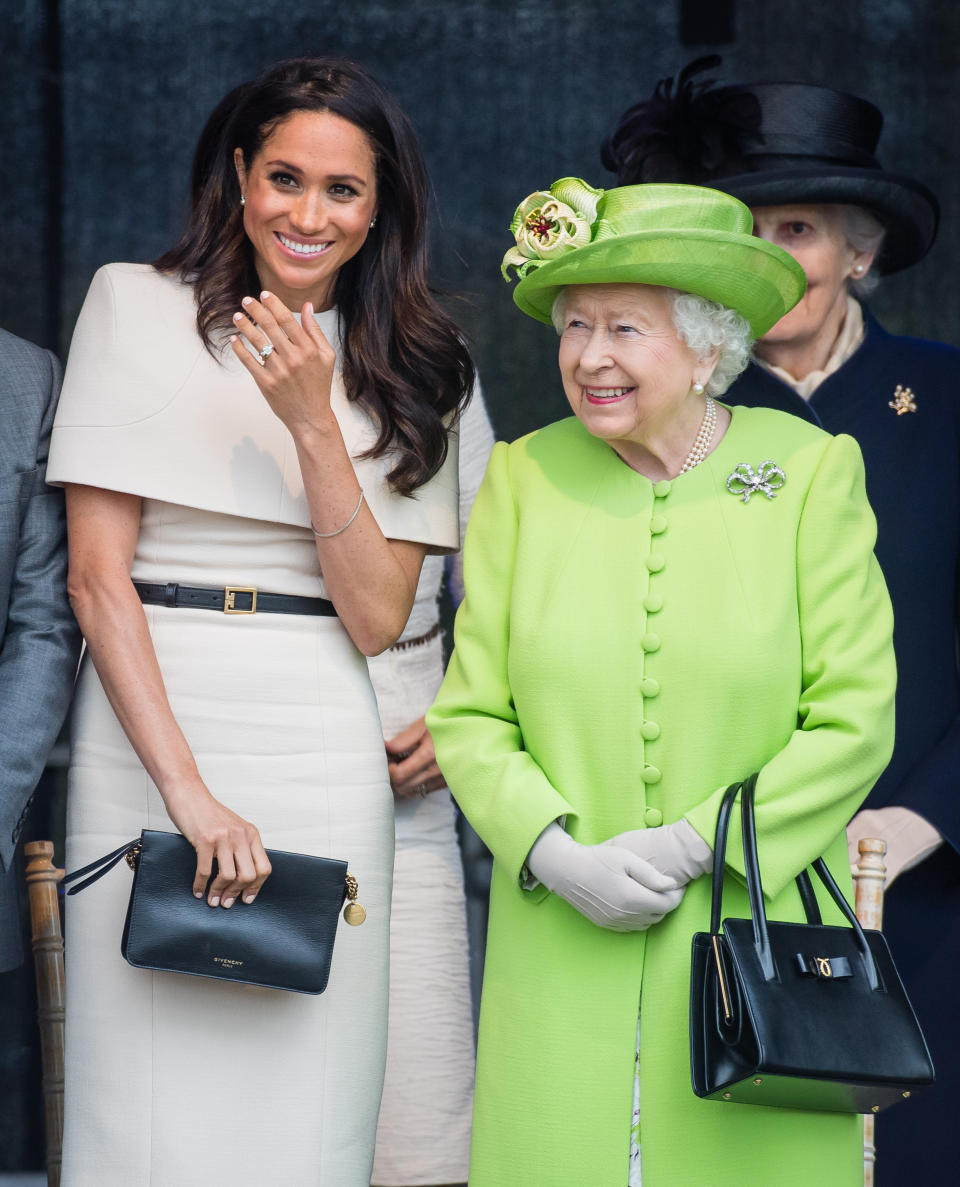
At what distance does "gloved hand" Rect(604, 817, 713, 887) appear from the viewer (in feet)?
8.52

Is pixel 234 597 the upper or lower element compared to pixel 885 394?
lower

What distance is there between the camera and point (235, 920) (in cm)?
273

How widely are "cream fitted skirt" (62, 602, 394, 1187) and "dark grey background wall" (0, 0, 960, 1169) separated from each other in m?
1.84

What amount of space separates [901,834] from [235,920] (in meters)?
1.27

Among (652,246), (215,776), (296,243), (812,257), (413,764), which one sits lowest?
(215,776)

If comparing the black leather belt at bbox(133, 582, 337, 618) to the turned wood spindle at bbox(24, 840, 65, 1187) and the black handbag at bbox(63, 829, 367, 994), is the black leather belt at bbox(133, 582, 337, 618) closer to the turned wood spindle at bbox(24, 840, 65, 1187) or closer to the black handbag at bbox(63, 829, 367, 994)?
the black handbag at bbox(63, 829, 367, 994)

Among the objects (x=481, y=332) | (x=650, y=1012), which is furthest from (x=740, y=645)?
(x=481, y=332)

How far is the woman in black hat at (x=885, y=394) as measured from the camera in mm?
3309

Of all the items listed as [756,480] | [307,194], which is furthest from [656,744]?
[307,194]

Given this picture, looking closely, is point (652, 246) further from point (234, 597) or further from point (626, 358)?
point (234, 597)

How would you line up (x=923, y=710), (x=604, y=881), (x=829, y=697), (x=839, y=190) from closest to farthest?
1. (x=604, y=881)
2. (x=829, y=697)
3. (x=923, y=710)
4. (x=839, y=190)

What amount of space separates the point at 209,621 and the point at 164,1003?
24.9 inches

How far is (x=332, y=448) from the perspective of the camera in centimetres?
281

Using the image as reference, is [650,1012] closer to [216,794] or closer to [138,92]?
[216,794]
